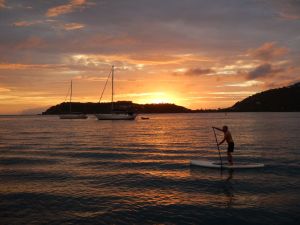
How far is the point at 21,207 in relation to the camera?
49.8ft

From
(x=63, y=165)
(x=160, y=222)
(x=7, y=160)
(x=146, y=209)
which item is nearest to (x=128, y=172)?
(x=63, y=165)

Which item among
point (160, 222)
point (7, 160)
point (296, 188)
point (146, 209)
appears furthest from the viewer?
point (7, 160)

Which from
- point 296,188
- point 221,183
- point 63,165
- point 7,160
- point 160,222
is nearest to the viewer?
point 160,222

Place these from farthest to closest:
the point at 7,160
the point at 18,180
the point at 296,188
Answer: the point at 7,160 < the point at 18,180 < the point at 296,188

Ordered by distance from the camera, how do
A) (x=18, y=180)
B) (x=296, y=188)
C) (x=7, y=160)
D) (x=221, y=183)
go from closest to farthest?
(x=296, y=188) → (x=221, y=183) → (x=18, y=180) → (x=7, y=160)

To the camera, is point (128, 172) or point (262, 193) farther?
point (128, 172)

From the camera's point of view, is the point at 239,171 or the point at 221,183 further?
the point at 239,171

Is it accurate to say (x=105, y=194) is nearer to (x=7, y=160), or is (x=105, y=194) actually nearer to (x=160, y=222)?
(x=160, y=222)

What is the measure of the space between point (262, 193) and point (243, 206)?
104 inches

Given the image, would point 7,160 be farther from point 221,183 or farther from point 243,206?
point 243,206

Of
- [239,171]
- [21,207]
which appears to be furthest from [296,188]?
[21,207]

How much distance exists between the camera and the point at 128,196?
661 inches

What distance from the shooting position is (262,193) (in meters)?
17.1

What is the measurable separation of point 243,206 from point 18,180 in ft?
Result: 44.8
